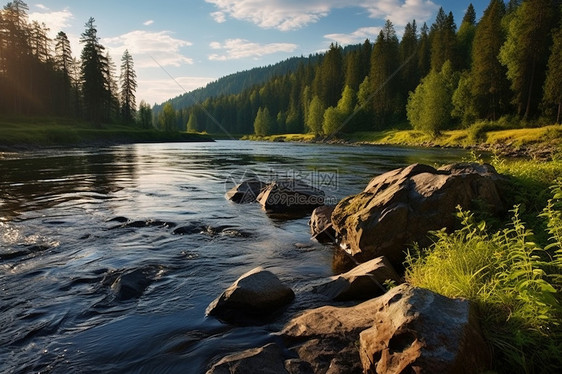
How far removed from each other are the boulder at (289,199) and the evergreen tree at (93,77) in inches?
2897

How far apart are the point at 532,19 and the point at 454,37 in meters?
28.9

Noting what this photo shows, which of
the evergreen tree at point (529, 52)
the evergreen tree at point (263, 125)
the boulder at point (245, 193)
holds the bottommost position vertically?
the boulder at point (245, 193)

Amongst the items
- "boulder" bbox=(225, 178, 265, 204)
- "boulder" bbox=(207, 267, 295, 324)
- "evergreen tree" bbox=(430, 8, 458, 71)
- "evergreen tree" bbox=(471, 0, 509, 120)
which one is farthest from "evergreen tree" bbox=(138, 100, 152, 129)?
"boulder" bbox=(207, 267, 295, 324)

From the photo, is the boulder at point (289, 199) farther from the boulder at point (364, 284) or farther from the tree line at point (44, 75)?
the tree line at point (44, 75)

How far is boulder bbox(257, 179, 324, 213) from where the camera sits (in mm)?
13719

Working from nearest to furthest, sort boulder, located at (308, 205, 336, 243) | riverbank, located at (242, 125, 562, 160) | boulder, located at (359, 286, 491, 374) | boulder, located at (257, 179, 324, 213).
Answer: boulder, located at (359, 286, 491, 374), boulder, located at (308, 205, 336, 243), boulder, located at (257, 179, 324, 213), riverbank, located at (242, 125, 562, 160)

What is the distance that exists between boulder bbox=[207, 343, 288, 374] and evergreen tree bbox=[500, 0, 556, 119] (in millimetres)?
63078

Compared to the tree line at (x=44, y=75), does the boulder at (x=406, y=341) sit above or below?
below

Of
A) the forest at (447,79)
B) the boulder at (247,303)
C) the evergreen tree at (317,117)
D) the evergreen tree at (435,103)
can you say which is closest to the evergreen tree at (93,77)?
the forest at (447,79)

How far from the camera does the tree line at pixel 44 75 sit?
68750 mm

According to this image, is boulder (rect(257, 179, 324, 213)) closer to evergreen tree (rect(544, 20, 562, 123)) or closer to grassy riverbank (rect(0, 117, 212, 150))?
grassy riverbank (rect(0, 117, 212, 150))

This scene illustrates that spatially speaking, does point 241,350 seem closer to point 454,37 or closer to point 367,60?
point 454,37

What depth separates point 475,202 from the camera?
7.13m

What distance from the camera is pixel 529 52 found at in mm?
53062
